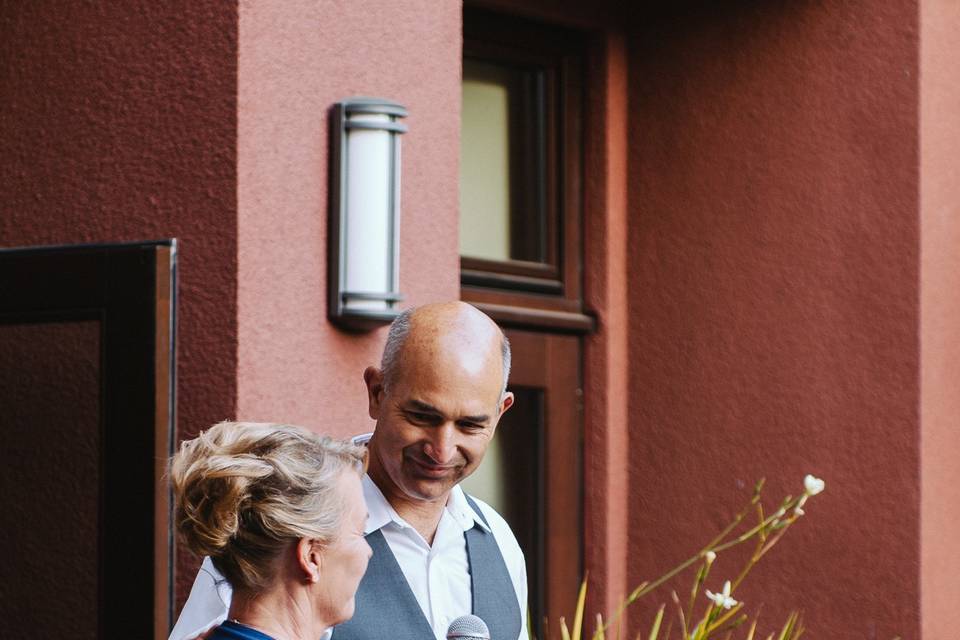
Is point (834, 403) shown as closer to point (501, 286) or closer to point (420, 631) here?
point (501, 286)

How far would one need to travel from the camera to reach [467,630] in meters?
2.49

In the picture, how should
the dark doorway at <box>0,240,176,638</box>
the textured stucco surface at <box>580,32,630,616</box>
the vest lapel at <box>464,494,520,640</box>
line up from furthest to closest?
the textured stucco surface at <box>580,32,630,616</box> < the dark doorway at <box>0,240,176,638</box> < the vest lapel at <box>464,494,520,640</box>

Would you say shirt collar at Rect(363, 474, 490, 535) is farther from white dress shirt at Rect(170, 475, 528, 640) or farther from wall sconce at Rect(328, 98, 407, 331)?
wall sconce at Rect(328, 98, 407, 331)

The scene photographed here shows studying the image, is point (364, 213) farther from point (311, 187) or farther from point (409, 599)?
point (409, 599)

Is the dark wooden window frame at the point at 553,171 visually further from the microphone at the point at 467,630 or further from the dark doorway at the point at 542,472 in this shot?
the microphone at the point at 467,630

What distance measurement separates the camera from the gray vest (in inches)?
99.3

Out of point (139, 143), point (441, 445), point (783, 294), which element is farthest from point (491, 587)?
point (783, 294)

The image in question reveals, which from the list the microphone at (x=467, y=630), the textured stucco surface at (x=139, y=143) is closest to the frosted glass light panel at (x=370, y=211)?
the textured stucco surface at (x=139, y=143)

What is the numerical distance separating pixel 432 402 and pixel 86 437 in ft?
4.87

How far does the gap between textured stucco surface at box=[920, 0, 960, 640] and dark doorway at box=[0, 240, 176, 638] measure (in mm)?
2676

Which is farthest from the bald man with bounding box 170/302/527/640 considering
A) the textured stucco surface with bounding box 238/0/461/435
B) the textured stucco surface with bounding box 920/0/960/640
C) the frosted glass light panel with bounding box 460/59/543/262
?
the textured stucco surface with bounding box 920/0/960/640

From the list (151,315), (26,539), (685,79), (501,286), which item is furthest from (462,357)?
(685,79)

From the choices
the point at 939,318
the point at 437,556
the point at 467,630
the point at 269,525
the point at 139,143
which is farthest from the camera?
the point at 939,318

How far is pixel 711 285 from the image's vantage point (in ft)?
18.1
